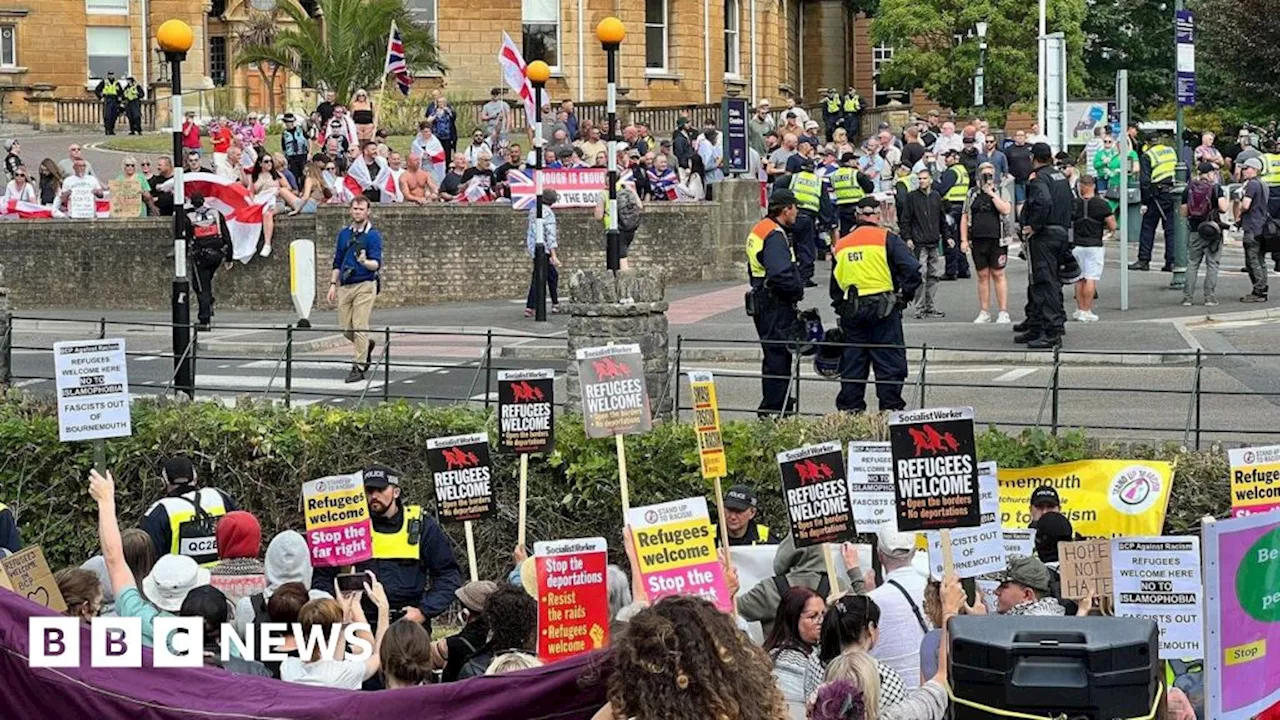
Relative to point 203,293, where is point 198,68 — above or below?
above

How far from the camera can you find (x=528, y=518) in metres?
14.6

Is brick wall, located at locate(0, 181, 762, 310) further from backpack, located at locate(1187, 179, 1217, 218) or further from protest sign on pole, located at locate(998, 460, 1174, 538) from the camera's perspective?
protest sign on pole, located at locate(998, 460, 1174, 538)

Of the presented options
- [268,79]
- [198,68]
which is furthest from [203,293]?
[198,68]

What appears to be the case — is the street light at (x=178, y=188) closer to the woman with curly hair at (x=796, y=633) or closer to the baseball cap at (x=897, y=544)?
the baseball cap at (x=897, y=544)

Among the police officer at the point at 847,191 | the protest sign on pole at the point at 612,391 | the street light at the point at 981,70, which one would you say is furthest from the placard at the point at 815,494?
the street light at the point at 981,70

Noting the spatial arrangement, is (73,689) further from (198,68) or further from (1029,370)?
(198,68)

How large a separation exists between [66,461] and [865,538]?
5968 mm

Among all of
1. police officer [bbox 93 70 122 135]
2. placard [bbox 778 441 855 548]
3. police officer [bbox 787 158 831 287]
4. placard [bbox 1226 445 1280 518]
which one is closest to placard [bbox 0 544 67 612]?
placard [bbox 778 441 855 548]

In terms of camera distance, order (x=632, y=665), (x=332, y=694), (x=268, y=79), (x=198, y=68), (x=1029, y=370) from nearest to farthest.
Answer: (x=632, y=665) < (x=332, y=694) < (x=1029, y=370) < (x=268, y=79) < (x=198, y=68)

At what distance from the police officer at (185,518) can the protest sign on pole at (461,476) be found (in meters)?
1.22

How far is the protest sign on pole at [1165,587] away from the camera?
8312mm

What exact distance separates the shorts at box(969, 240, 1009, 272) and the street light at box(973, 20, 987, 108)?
31.4 m

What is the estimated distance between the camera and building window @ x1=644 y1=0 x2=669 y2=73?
54.2 metres

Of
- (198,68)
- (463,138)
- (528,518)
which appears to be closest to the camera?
(528,518)
